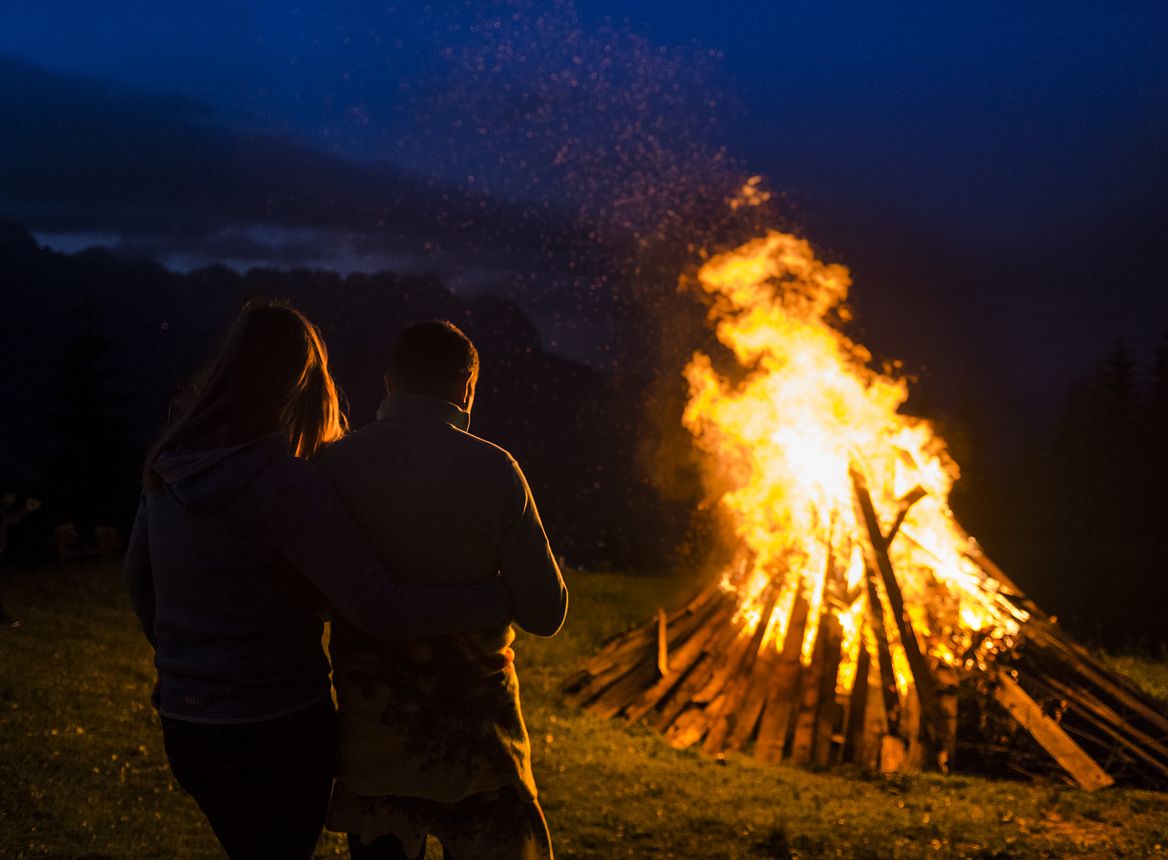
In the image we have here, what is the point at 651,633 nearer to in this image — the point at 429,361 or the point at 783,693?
the point at 783,693

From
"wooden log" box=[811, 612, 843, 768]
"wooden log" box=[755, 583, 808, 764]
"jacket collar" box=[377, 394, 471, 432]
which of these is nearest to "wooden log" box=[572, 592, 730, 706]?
"wooden log" box=[755, 583, 808, 764]

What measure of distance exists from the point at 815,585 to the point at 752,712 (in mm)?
1917

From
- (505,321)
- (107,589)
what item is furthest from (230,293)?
(107,589)

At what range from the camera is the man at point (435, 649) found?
265 cm

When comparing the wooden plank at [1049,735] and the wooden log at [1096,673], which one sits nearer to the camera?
the wooden plank at [1049,735]

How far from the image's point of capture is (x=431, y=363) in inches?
110

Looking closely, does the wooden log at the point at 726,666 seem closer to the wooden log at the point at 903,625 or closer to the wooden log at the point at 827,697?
the wooden log at the point at 827,697

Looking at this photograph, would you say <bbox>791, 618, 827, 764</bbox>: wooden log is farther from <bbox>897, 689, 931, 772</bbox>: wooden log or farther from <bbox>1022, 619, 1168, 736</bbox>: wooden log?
<bbox>1022, 619, 1168, 736</bbox>: wooden log

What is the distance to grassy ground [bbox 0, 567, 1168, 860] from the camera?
598 cm

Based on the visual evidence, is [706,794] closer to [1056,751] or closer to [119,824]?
[1056,751]

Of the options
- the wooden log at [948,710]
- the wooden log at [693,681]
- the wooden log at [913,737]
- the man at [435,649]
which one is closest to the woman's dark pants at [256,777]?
the man at [435,649]

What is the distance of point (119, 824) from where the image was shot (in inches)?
241

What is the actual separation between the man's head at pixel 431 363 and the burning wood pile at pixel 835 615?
258 inches

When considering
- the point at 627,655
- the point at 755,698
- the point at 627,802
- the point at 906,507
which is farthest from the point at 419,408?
the point at 627,655
